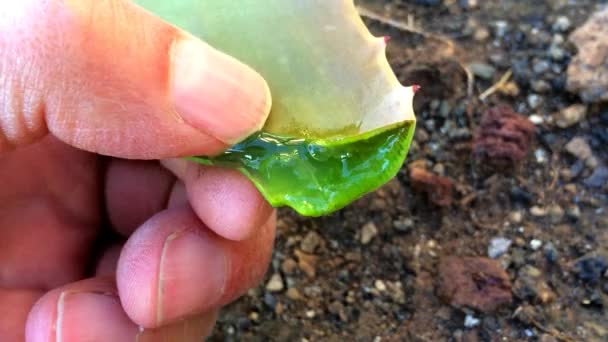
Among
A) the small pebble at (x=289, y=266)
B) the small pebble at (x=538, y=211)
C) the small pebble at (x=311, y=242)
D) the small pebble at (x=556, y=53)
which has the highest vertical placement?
the small pebble at (x=556, y=53)

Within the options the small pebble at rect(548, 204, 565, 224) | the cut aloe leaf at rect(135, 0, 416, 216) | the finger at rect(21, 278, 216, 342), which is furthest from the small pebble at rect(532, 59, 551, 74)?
the finger at rect(21, 278, 216, 342)

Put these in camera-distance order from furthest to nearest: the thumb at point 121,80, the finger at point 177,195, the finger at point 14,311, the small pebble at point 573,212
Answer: the small pebble at point 573,212 < the finger at point 177,195 < the finger at point 14,311 < the thumb at point 121,80

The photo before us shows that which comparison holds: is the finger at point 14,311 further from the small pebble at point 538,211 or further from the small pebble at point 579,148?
the small pebble at point 579,148

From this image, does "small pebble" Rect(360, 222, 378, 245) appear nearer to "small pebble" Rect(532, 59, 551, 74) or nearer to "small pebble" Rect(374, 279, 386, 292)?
"small pebble" Rect(374, 279, 386, 292)

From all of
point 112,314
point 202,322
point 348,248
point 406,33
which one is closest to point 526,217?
point 348,248

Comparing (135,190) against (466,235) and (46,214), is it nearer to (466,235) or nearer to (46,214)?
(46,214)

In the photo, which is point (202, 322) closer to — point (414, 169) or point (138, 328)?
point (138, 328)

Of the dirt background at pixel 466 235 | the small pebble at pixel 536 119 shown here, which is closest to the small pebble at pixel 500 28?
the dirt background at pixel 466 235

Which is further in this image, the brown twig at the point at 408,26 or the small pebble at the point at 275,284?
the brown twig at the point at 408,26
